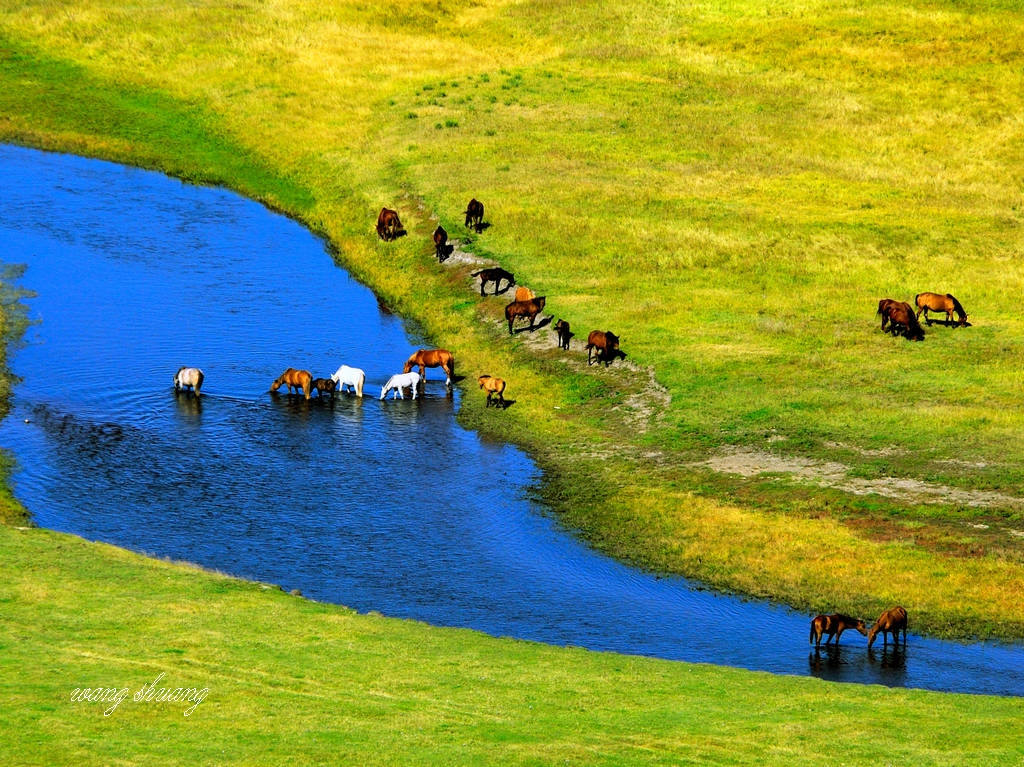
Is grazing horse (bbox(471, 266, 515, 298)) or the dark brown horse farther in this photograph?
grazing horse (bbox(471, 266, 515, 298))

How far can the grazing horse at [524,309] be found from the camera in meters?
51.8

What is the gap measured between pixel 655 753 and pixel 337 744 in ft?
15.7

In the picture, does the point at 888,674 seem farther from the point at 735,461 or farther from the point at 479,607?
the point at 735,461

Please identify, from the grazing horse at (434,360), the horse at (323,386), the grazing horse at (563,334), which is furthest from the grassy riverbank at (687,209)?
the horse at (323,386)

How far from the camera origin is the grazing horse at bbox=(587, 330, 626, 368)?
47938 mm

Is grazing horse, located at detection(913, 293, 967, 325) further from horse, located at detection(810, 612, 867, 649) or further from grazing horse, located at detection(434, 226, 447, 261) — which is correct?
horse, located at detection(810, 612, 867, 649)

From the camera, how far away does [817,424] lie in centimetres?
4216

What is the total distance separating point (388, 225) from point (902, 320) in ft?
80.3

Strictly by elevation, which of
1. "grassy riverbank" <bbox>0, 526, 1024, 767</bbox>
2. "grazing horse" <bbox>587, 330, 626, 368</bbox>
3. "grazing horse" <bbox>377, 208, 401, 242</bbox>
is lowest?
"grassy riverbank" <bbox>0, 526, 1024, 767</bbox>

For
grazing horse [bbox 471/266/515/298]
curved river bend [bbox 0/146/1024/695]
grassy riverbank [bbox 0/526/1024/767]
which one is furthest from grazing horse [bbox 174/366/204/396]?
grassy riverbank [bbox 0/526/1024/767]

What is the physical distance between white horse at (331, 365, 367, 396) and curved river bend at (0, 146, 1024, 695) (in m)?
0.60

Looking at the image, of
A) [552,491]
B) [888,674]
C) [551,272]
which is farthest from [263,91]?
[888,674]

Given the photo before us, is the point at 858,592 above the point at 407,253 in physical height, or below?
below

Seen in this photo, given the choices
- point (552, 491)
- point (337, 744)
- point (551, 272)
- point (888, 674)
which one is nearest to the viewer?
point (337, 744)
